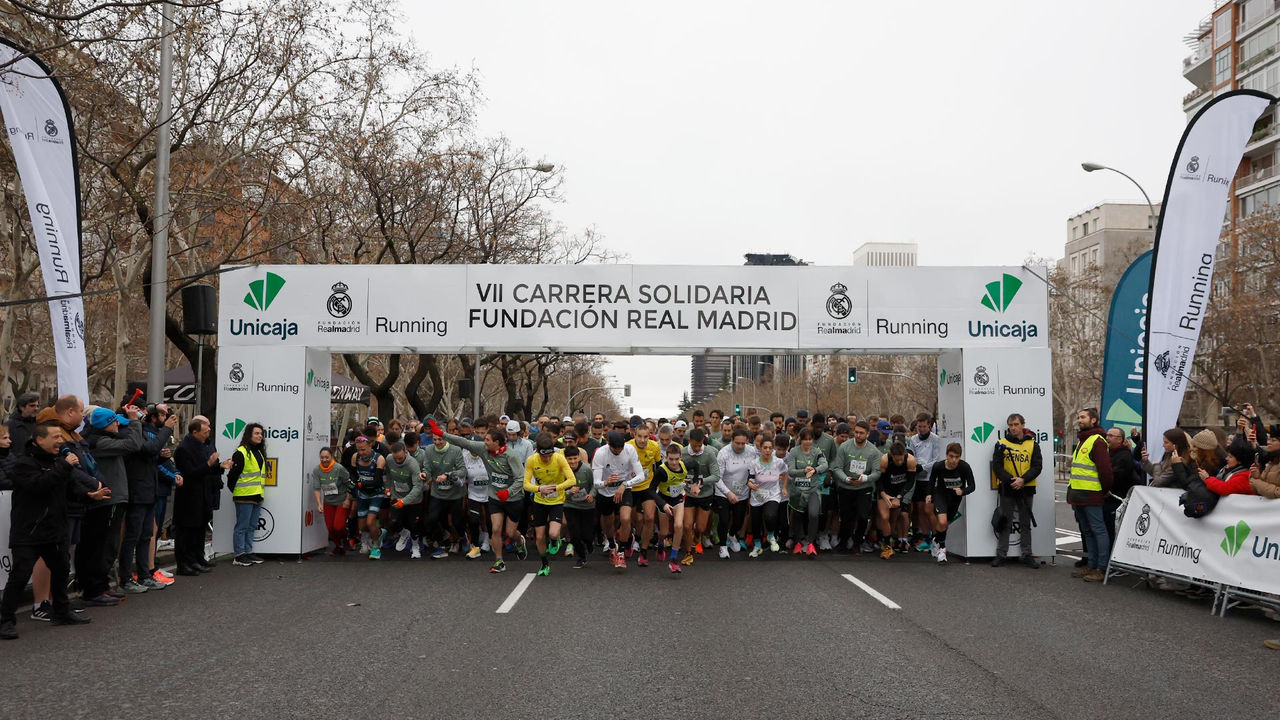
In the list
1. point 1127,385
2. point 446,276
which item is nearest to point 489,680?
point 446,276

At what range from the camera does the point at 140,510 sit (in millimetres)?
10969

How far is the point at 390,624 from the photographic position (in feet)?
30.0

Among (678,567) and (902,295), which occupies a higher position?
(902,295)

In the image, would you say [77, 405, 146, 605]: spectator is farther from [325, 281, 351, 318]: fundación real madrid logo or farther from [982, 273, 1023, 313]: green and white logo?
[982, 273, 1023, 313]: green and white logo

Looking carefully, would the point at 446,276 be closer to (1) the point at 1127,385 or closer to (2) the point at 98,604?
(2) the point at 98,604

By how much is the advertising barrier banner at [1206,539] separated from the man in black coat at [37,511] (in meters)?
10.4

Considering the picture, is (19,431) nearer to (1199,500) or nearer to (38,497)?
(38,497)

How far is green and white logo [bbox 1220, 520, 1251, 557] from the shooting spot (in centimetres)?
994

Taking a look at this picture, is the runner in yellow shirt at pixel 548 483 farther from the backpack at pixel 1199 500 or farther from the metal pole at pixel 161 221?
the backpack at pixel 1199 500

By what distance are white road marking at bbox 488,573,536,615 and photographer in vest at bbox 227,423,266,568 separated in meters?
4.06

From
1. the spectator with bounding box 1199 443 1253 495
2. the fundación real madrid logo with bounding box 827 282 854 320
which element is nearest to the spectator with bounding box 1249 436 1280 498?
the spectator with bounding box 1199 443 1253 495

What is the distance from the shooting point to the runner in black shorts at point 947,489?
14.0m

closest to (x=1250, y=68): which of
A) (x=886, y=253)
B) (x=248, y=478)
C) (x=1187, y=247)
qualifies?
(x=1187, y=247)

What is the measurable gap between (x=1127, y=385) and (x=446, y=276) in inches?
404
